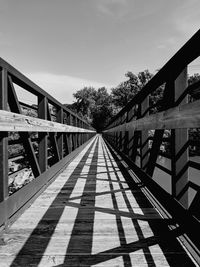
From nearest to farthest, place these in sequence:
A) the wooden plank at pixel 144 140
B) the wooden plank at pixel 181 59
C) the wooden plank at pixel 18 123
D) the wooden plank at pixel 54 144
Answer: the wooden plank at pixel 181 59
the wooden plank at pixel 18 123
the wooden plank at pixel 144 140
the wooden plank at pixel 54 144

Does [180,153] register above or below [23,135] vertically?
below

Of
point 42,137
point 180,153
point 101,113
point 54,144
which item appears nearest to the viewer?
point 180,153

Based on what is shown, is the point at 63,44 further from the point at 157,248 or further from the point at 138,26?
the point at 157,248

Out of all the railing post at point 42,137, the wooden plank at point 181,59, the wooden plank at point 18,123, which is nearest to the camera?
the wooden plank at point 181,59

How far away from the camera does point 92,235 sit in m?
1.56

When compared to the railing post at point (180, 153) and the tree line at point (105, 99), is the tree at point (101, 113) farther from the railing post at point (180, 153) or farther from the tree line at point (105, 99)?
the railing post at point (180, 153)

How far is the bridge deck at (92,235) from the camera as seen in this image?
127 cm

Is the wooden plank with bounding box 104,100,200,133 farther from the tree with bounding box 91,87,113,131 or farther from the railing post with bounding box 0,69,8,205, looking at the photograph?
the tree with bounding box 91,87,113,131

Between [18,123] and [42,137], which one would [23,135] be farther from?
[42,137]

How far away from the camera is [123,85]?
58.9 metres

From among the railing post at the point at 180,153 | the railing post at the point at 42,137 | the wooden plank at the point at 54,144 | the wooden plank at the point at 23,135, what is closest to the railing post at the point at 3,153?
the wooden plank at the point at 23,135

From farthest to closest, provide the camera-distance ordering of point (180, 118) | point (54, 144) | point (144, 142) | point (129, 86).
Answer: point (129, 86)
point (54, 144)
point (144, 142)
point (180, 118)

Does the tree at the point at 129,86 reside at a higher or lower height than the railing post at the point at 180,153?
higher

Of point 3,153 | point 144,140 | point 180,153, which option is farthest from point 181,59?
point 144,140
